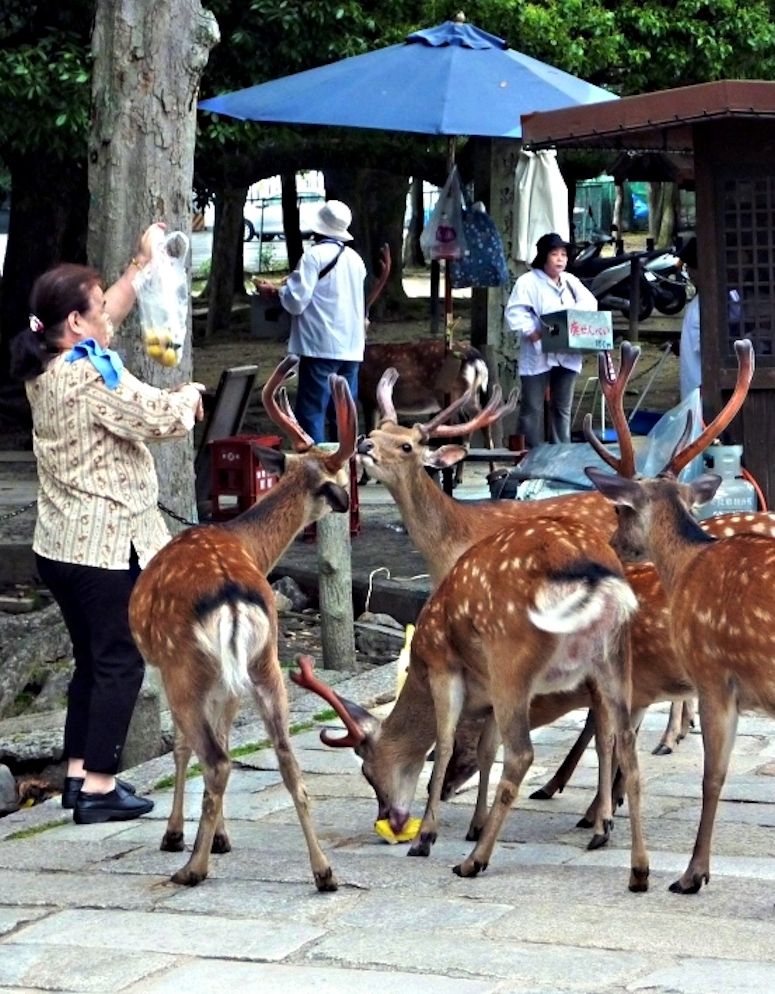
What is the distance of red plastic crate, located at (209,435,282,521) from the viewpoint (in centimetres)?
1055

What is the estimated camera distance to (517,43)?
47.6 feet

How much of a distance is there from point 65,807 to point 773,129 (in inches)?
217

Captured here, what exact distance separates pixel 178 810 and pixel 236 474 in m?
5.09

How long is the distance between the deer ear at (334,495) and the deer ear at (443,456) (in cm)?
145

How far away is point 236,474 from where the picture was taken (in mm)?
10633

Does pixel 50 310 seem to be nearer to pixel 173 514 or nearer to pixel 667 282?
pixel 173 514

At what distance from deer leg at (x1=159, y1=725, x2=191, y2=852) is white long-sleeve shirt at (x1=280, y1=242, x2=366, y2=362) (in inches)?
228

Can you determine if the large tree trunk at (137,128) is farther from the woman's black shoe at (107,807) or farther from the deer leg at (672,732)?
the deer leg at (672,732)

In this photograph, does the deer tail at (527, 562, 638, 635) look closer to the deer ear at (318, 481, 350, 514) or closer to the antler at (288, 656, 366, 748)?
the antler at (288, 656, 366, 748)

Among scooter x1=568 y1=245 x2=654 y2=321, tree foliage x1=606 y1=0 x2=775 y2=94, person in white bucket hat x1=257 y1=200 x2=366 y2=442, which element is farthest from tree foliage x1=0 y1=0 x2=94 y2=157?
scooter x1=568 y1=245 x2=654 y2=321

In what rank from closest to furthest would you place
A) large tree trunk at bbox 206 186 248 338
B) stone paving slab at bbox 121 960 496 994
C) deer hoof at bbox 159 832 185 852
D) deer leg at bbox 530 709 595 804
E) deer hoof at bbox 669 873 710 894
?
stone paving slab at bbox 121 960 496 994
deer hoof at bbox 669 873 710 894
deer hoof at bbox 159 832 185 852
deer leg at bbox 530 709 595 804
large tree trunk at bbox 206 186 248 338

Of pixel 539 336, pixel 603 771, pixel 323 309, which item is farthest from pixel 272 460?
pixel 539 336

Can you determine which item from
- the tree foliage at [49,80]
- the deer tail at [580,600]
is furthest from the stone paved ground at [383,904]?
the tree foliage at [49,80]

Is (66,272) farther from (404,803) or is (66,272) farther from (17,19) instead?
(17,19)
